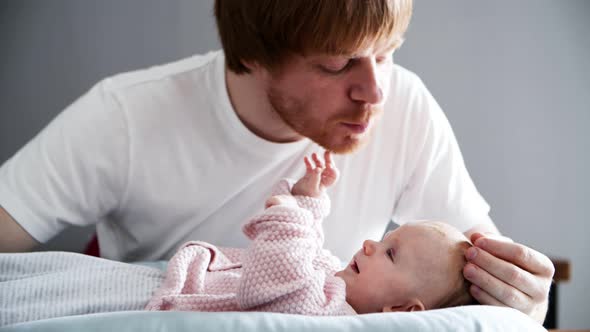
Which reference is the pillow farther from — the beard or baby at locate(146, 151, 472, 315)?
the beard

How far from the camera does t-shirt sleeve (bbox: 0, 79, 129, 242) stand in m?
1.25

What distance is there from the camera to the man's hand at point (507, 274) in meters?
0.95

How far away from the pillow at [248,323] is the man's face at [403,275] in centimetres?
16

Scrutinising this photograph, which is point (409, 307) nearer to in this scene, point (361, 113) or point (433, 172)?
point (361, 113)

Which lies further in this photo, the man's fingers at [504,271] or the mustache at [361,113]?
the mustache at [361,113]

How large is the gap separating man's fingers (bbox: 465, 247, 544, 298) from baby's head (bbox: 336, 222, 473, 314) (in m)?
0.03

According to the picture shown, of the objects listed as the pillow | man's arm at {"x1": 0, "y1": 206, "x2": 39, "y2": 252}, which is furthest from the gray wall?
the pillow

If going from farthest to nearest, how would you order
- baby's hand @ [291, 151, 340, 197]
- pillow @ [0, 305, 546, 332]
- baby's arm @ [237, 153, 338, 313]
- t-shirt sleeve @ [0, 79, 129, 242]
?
t-shirt sleeve @ [0, 79, 129, 242], baby's hand @ [291, 151, 340, 197], baby's arm @ [237, 153, 338, 313], pillow @ [0, 305, 546, 332]

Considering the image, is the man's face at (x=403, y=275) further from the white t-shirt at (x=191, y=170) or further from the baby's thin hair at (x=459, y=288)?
the white t-shirt at (x=191, y=170)

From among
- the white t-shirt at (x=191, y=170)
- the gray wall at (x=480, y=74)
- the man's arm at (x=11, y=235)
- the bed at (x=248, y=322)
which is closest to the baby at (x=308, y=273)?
the bed at (x=248, y=322)

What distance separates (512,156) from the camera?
6.82ft

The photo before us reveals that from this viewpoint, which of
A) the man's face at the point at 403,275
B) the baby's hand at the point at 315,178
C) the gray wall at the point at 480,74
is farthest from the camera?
the gray wall at the point at 480,74

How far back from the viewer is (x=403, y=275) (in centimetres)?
98

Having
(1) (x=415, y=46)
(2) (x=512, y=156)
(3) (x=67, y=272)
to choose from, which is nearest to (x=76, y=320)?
(3) (x=67, y=272)
